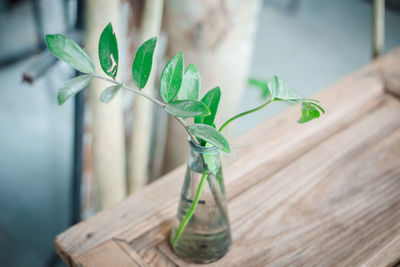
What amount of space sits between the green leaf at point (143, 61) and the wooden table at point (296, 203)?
0.25 m

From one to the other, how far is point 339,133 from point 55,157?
133 centimetres

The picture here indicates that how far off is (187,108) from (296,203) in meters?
0.32

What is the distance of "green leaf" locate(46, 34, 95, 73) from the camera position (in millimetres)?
425

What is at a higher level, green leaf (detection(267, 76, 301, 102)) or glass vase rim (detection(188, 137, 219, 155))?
green leaf (detection(267, 76, 301, 102))

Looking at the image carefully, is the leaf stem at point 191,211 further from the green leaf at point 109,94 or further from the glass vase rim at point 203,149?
the green leaf at point 109,94

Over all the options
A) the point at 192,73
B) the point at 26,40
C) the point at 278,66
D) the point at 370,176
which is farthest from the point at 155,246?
the point at 26,40

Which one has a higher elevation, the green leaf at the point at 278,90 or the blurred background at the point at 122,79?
the green leaf at the point at 278,90

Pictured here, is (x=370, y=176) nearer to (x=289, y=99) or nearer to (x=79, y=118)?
(x=289, y=99)

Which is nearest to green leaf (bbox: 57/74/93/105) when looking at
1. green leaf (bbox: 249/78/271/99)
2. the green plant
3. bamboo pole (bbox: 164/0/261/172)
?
the green plant

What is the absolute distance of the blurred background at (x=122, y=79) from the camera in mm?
939

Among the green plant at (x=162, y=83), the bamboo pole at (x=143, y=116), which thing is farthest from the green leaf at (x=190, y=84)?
the bamboo pole at (x=143, y=116)

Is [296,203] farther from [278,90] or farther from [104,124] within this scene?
[104,124]

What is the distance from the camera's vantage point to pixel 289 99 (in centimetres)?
50

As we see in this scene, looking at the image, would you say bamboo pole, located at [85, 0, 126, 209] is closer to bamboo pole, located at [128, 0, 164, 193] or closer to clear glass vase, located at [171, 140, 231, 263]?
bamboo pole, located at [128, 0, 164, 193]
